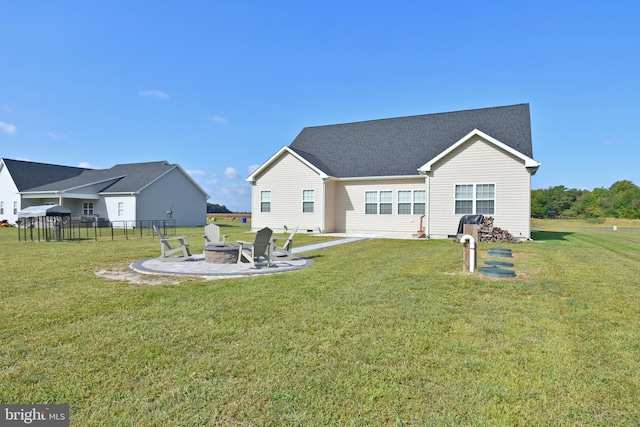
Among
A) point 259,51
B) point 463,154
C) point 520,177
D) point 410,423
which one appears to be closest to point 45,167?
point 259,51

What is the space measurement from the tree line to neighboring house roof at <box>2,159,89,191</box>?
74855 mm

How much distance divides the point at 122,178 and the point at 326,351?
36.7 meters

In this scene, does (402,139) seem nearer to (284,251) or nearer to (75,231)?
(284,251)

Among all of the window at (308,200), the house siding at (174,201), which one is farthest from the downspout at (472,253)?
the house siding at (174,201)

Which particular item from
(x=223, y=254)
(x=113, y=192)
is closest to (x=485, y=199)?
(x=223, y=254)

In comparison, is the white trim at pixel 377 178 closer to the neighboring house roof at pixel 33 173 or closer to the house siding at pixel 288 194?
the house siding at pixel 288 194

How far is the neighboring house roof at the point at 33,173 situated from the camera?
34594 mm

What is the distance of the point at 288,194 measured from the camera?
73.4ft

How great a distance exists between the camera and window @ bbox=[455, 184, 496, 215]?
1725 centimetres

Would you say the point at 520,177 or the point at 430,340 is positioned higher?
the point at 520,177

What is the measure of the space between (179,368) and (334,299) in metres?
3.01

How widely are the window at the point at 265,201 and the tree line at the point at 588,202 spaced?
62684 mm

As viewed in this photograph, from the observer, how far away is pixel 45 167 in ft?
124

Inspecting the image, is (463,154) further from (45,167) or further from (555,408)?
(45,167)
